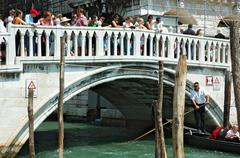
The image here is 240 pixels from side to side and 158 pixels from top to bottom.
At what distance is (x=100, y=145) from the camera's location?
1193 centimetres

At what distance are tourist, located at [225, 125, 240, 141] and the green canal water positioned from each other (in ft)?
1.11

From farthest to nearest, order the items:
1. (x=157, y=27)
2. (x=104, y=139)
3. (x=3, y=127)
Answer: (x=104, y=139) < (x=157, y=27) < (x=3, y=127)

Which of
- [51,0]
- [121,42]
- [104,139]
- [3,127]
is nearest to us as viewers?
[3,127]

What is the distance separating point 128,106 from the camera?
14.5 m

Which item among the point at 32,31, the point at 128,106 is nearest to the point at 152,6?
the point at 128,106

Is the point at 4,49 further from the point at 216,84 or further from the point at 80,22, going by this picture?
the point at 216,84

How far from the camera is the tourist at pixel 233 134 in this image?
Result: 10539 millimetres

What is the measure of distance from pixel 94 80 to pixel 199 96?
2.82m

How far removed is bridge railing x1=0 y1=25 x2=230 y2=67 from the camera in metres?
8.67

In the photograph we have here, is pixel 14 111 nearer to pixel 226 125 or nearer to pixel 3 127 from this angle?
pixel 3 127

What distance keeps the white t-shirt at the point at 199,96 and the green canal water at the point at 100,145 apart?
39.9 inches

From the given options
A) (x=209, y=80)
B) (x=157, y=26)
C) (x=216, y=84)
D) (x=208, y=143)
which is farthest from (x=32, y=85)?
(x=216, y=84)

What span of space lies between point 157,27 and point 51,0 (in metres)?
11.0

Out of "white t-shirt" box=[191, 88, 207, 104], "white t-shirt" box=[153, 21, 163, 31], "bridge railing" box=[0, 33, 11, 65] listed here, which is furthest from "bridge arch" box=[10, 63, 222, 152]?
"bridge railing" box=[0, 33, 11, 65]
